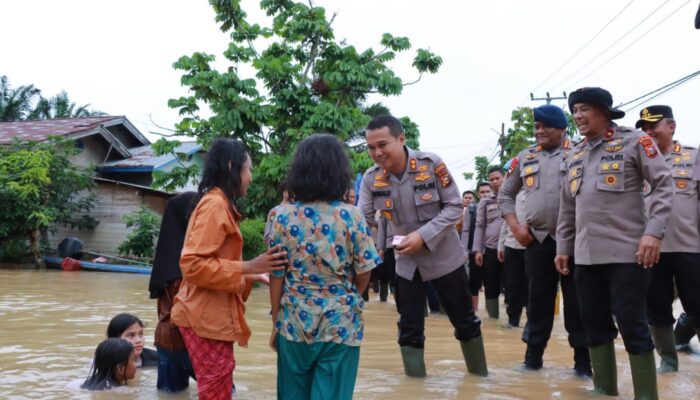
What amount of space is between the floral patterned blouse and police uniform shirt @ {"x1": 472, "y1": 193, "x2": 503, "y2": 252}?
644cm

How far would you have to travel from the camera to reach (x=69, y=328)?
7395 millimetres

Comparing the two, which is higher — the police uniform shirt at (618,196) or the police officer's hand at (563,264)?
the police uniform shirt at (618,196)

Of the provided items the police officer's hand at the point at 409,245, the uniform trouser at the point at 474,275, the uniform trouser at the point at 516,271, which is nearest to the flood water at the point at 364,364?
the uniform trouser at the point at 474,275

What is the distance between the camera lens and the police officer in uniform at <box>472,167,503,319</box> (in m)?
9.30

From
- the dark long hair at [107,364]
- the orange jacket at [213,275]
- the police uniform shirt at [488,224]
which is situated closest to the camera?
the orange jacket at [213,275]

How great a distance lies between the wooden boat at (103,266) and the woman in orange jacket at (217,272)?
14656 mm

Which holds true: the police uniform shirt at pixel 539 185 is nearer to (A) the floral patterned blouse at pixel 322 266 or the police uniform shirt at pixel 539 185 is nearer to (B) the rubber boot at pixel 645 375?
(B) the rubber boot at pixel 645 375

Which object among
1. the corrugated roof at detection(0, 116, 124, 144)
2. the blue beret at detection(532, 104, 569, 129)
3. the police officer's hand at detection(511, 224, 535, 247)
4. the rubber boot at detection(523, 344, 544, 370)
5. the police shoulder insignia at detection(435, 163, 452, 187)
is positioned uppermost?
the corrugated roof at detection(0, 116, 124, 144)

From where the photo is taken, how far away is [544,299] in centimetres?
508

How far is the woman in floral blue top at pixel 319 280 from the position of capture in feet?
9.88

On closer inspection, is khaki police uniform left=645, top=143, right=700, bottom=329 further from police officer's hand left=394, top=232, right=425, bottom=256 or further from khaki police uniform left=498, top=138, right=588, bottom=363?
police officer's hand left=394, top=232, right=425, bottom=256

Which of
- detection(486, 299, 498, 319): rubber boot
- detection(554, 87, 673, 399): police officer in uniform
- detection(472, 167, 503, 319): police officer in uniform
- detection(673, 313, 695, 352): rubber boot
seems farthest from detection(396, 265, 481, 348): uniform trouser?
detection(486, 299, 498, 319): rubber boot

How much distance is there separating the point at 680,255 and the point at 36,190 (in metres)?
17.0

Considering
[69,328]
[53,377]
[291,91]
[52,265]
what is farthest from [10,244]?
[53,377]
